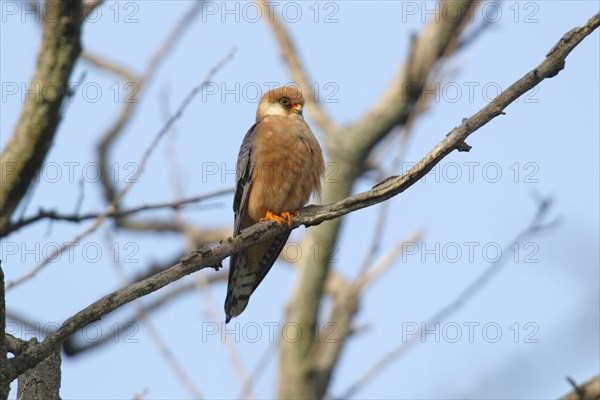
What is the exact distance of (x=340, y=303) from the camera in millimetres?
7926

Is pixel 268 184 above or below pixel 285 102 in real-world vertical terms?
below

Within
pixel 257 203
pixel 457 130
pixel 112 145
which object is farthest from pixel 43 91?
pixel 457 130

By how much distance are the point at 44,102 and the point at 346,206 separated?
2.32 meters

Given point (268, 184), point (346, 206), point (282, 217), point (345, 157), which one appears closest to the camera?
point (346, 206)

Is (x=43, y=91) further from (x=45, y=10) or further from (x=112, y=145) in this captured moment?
(x=112, y=145)

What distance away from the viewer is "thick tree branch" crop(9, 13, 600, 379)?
3768 mm

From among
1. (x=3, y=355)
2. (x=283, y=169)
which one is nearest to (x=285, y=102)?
(x=283, y=169)

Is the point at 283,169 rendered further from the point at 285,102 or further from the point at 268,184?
the point at 285,102

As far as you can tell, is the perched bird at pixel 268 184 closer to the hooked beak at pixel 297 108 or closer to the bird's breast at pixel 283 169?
the bird's breast at pixel 283 169

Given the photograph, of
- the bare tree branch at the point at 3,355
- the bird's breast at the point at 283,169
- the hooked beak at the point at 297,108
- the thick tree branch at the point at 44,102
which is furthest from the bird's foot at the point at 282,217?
the bare tree branch at the point at 3,355

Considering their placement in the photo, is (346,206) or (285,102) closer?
(346,206)

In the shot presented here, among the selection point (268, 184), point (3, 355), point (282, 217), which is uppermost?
point (268, 184)

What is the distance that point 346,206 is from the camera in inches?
181

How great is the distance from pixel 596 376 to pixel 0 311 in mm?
3233
